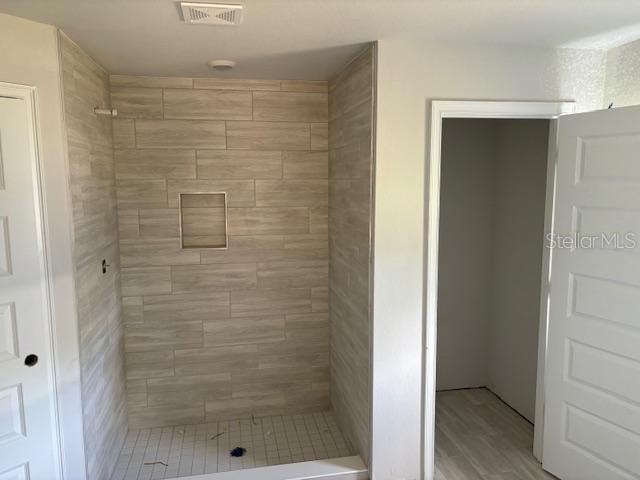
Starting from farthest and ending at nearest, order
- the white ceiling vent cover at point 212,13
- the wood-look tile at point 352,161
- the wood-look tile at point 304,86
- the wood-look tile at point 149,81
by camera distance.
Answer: the wood-look tile at point 304,86 → the wood-look tile at point 149,81 → the wood-look tile at point 352,161 → the white ceiling vent cover at point 212,13

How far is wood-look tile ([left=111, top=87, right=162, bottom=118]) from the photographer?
10.2 feet

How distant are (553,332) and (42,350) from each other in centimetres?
268

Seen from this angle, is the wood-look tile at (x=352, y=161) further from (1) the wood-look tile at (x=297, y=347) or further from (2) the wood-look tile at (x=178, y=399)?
(2) the wood-look tile at (x=178, y=399)

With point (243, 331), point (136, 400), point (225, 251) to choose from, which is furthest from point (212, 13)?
Result: point (136, 400)

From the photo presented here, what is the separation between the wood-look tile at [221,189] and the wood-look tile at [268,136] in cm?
26

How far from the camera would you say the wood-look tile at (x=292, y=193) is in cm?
336

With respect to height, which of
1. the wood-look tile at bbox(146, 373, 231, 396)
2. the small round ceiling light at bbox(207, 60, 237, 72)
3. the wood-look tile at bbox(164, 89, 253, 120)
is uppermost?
the small round ceiling light at bbox(207, 60, 237, 72)

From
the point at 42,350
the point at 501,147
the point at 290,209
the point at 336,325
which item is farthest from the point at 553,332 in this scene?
the point at 42,350

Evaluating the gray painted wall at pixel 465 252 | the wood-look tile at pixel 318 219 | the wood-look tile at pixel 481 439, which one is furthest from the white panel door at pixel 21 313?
the gray painted wall at pixel 465 252

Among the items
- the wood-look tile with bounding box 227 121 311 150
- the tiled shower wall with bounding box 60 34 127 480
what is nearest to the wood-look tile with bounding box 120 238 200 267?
the tiled shower wall with bounding box 60 34 127 480

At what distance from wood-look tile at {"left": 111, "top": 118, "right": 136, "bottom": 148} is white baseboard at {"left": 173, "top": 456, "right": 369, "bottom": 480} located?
2143 millimetres

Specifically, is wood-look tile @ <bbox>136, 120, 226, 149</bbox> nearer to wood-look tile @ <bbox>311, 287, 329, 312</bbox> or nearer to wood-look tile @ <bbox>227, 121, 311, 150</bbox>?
wood-look tile @ <bbox>227, 121, 311, 150</bbox>

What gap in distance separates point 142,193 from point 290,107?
3.92 feet

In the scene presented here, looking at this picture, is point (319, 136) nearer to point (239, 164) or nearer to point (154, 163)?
point (239, 164)
